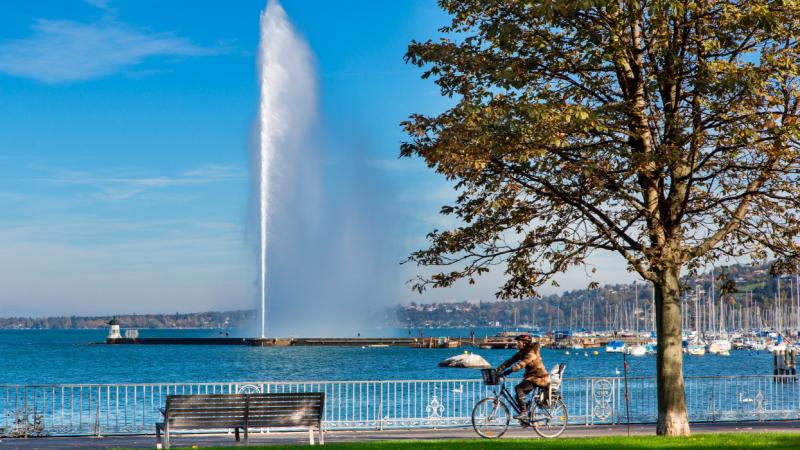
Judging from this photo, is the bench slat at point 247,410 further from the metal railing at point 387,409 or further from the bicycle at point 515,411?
the bicycle at point 515,411

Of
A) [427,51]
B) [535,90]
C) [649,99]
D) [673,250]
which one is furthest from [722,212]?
[427,51]

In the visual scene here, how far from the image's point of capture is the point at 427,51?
2083 centimetres

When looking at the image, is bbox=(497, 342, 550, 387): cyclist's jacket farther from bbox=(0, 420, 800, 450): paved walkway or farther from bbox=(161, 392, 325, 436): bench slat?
bbox=(161, 392, 325, 436): bench slat

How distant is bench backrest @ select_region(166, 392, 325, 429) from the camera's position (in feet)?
62.4

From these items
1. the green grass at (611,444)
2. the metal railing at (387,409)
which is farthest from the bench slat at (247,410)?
the metal railing at (387,409)

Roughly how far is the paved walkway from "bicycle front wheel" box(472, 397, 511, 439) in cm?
31

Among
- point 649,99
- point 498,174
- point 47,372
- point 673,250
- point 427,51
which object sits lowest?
point 47,372

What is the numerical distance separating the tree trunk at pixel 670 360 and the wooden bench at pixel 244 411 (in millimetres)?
6829

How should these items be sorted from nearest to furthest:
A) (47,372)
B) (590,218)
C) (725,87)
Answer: (725,87) → (590,218) → (47,372)

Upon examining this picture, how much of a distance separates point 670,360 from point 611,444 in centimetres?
308

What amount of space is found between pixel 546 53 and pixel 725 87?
12.1ft

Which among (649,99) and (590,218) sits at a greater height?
(649,99)

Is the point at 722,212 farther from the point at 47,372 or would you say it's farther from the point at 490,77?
the point at 47,372

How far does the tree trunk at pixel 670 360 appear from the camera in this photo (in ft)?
65.8
